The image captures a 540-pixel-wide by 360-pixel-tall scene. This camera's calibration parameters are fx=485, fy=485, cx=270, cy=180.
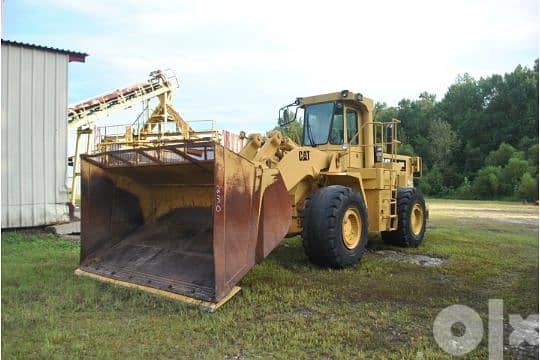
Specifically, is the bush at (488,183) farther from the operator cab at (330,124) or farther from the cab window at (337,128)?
the cab window at (337,128)

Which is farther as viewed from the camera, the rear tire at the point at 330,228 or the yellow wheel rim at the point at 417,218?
the yellow wheel rim at the point at 417,218

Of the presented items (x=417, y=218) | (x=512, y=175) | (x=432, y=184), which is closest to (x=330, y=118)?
(x=417, y=218)

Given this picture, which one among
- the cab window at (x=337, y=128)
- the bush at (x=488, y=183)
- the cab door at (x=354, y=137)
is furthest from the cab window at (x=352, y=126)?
the bush at (x=488, y=183)

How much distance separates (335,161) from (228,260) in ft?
10.6

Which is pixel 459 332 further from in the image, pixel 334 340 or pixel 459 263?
pixel 459 263

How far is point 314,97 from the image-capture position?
8.53m

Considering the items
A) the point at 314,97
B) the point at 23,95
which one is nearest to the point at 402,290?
the point at 314,97

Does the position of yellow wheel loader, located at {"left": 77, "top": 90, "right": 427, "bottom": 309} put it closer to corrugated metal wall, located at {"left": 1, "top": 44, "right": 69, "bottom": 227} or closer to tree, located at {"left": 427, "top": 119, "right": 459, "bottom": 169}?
corrugated metal wall, located at {"left": 1, "top": 44, "right": 69, "bottom": 227}

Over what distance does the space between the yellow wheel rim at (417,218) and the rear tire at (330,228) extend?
9.39 feet

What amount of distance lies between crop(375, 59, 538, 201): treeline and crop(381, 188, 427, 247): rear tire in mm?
31925

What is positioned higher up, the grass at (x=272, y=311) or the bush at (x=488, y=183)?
the bush at (x=488, y=183)

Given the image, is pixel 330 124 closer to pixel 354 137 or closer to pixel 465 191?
pixel 354 137

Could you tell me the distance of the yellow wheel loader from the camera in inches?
213

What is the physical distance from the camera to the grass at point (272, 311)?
4.04 meters
